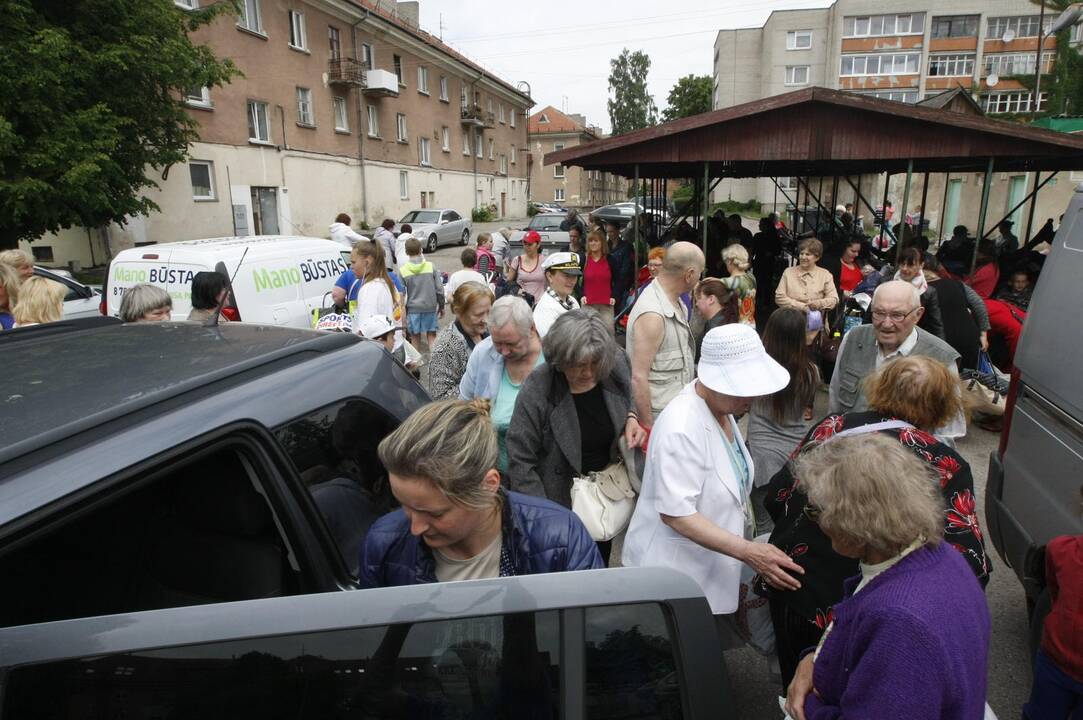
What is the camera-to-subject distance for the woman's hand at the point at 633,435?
292 cm

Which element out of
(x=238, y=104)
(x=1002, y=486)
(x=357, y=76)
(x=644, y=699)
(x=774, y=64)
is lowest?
(x=1002, y=486)

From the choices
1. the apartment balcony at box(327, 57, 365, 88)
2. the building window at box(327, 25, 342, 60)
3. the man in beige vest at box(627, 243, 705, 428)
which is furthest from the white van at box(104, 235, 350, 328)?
the building window at box(327, 25, 342, 60)

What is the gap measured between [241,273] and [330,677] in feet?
20.5

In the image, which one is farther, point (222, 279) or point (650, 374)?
point (222, 279)

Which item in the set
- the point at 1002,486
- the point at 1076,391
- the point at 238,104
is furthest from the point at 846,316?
the point at 238,104

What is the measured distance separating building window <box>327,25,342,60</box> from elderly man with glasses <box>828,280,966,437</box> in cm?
2817

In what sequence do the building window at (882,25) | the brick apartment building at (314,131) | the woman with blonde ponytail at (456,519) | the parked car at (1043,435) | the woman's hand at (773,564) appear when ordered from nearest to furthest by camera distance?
the woman with blonde ponytail at (456,519)
the woman's hand at (773,564)
the parked car at (1043,435)
the brick apartment building at (314,131)
the building window at (882,25)

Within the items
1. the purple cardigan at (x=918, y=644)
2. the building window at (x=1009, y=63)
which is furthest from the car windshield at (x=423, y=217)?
the building window at (x=1009, y=63)

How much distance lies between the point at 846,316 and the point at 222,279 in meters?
6.19

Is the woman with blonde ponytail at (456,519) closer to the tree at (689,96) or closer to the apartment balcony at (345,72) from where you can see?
the apartment balcony at (345,72)

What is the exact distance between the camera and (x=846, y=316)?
23.5 ft

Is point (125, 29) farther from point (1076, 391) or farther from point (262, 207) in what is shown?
point (1076, 391)

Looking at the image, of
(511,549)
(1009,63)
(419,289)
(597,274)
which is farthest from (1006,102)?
(511,549)

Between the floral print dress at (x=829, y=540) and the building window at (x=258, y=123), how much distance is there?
24.0 meters
